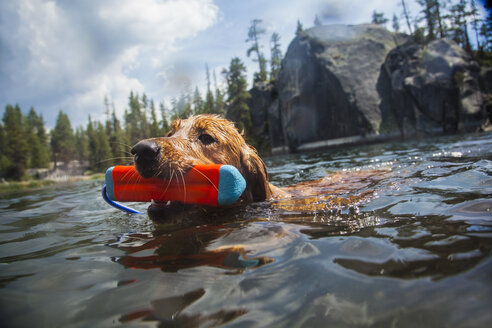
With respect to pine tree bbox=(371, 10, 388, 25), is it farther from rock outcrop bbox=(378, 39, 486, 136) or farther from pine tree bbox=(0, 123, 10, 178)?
pine tree bbox=(0, 123, 10, 178)

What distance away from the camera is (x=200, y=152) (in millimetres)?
3219

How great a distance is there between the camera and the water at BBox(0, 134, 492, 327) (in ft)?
3.89

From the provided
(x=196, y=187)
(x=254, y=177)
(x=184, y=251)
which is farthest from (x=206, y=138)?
(x=184, y=251)

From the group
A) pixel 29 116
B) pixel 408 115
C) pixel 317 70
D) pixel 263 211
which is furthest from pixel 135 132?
pixel 263 211

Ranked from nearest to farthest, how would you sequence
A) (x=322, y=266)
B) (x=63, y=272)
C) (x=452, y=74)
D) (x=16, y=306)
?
(x=16, y=306), (x=322, y=266), (x=63, y=272), (x=452, y=74)

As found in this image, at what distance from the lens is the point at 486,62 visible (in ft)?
120

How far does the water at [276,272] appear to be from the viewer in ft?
3.89

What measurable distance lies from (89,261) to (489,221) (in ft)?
9.35

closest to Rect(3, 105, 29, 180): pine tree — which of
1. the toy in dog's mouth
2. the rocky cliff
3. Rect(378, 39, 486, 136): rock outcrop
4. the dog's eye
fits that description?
the rocky cliff


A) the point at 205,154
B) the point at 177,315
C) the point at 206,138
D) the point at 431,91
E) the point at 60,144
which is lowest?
the point at 177,315

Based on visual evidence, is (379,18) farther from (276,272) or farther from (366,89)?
(276,272)

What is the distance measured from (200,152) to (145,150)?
2.68 feet

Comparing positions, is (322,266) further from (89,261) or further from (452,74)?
(452,74)

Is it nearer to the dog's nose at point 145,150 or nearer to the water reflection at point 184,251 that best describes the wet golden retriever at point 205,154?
the dog's nose at point 145,150
